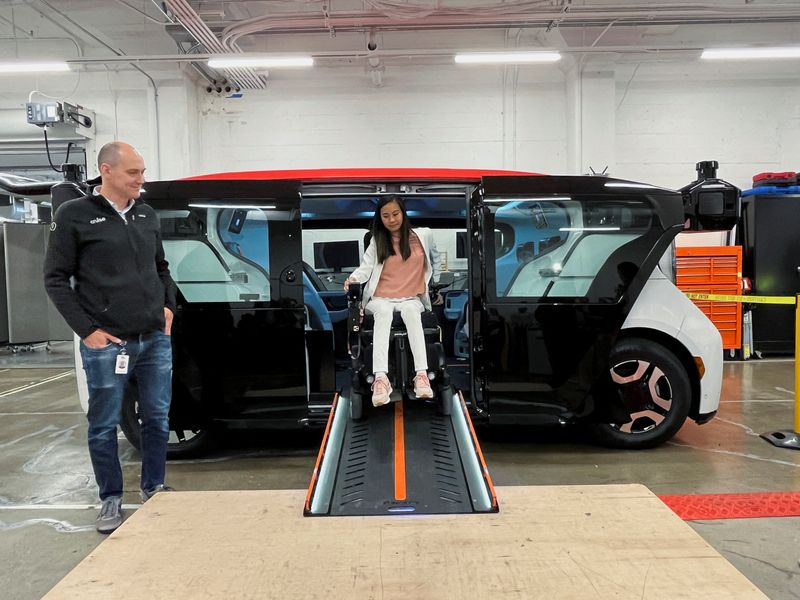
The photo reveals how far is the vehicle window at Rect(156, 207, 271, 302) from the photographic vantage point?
290 centimetres

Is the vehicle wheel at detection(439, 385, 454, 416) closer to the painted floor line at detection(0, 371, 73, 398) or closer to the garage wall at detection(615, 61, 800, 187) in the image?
the painted floor line at detection(0, 371, 73, 398)

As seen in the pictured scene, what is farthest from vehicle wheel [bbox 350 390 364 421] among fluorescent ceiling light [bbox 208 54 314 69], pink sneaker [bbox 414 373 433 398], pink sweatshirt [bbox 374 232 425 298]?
fluorescent ceiling light [bbox 208 54 314 69]

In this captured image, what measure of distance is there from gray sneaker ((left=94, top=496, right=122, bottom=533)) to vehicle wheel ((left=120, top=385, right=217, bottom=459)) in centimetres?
67

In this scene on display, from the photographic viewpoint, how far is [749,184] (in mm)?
8047

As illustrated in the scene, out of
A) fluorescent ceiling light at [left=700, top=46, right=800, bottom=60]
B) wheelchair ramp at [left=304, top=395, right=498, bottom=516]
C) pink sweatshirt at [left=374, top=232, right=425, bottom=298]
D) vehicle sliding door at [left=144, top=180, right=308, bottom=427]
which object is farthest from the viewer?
fluorescent ceiling light at [left=700, top=46, right=800, bottom=60]

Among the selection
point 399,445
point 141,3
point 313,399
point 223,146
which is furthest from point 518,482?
point 141,3

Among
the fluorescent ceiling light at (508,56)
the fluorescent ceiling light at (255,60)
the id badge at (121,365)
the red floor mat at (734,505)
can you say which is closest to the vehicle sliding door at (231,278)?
the id badge at (121,365)

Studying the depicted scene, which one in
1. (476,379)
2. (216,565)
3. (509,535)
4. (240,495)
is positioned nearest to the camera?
(216,565)

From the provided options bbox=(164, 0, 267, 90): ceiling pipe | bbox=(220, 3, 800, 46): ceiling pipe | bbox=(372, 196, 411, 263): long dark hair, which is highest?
bbox=(220, 3, 800, 46): ceiling pipe

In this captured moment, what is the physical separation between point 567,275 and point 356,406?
4.58ft

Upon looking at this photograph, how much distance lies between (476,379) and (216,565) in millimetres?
2090

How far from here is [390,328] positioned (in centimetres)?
302

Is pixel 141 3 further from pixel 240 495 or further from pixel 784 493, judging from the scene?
pixel 784 493

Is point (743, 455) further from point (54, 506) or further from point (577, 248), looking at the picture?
point (54, 506)
